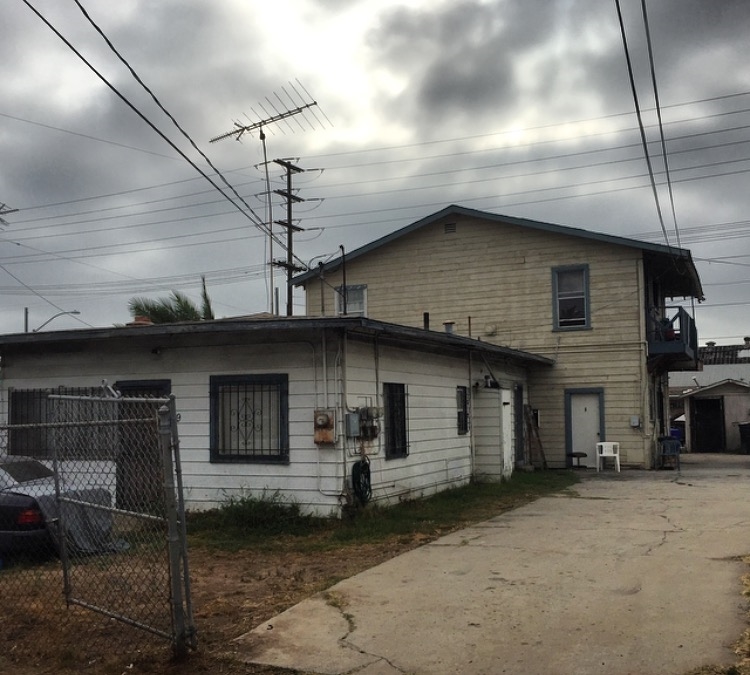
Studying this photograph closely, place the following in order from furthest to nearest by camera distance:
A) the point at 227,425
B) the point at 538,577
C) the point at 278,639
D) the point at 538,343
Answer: the point at 538,343 → the point at 227,425 → the point at 538,577 → the point at 278,639

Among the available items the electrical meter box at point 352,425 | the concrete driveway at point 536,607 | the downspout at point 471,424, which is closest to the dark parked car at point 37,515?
the concrete driveway at point 536,607

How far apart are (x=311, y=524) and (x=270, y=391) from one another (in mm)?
1973

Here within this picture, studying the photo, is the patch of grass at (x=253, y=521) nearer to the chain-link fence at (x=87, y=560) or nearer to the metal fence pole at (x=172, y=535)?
the chain-link fence at (x=87, y=560)

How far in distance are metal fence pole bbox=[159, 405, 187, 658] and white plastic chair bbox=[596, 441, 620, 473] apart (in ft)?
53.7

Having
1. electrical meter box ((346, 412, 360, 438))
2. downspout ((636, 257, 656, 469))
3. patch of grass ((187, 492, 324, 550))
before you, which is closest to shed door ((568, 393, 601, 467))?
downspout ((636, 257, 656, 469))

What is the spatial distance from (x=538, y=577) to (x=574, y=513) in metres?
4.70

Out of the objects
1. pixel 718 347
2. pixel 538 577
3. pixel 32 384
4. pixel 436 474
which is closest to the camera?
pixel 538 577

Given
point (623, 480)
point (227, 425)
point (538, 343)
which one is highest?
point (538, 343)

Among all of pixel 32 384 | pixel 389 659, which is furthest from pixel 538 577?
pixel 32 384

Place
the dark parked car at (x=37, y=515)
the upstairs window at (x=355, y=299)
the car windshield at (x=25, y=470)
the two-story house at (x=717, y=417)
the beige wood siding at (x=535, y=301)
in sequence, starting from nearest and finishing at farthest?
the dark parked car at (x=37, y=515), the car windshield at (x=25, y=470), the beige wood siding at (x=535, y=301), the upstairs window at (x=355, y=299), the two-story house at (x=717, y=417)

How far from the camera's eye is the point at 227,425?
1207 cm

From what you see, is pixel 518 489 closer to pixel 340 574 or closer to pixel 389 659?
pixel 340 574

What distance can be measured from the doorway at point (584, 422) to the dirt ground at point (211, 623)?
1277 centimetres

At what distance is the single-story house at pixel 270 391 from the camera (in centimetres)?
1142
